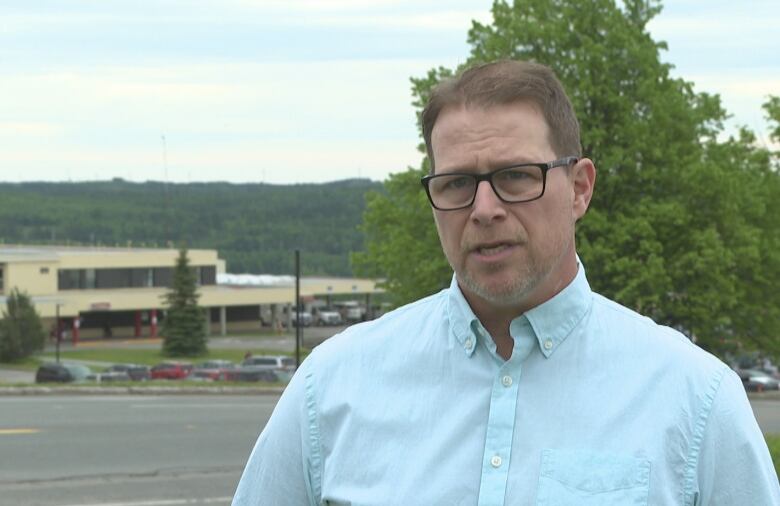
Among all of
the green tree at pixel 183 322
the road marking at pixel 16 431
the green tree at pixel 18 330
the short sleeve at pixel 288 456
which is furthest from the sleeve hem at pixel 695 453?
the green tree at pixel 183 322

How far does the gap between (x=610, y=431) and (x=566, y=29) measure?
27792 millimetres

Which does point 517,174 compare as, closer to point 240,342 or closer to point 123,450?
point 123,450

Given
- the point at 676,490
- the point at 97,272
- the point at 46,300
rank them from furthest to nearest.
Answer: the point at 97,272 < the point at 46,300 < the point at 676,490

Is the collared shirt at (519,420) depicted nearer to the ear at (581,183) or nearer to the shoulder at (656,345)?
the shoulder at (656,345)

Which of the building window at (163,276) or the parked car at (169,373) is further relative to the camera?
the building window at (163,276)

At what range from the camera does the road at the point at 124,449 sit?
40.4ft

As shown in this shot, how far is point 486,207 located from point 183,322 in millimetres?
77250

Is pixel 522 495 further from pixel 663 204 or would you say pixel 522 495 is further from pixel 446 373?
pixel 663 204

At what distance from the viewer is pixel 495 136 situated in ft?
8.32

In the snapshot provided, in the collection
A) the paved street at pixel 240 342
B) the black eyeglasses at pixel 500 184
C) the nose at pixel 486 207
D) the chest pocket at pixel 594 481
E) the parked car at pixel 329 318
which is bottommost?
the paved street at pixel 240 342

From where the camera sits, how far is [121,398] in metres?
23.1

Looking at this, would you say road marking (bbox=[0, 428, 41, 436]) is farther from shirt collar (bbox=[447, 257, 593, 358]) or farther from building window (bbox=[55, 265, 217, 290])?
building window (bbox=[55, 265, 217, 290])

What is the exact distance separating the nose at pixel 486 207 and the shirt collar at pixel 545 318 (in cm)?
17

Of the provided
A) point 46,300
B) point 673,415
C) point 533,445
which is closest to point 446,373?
point 533,445
